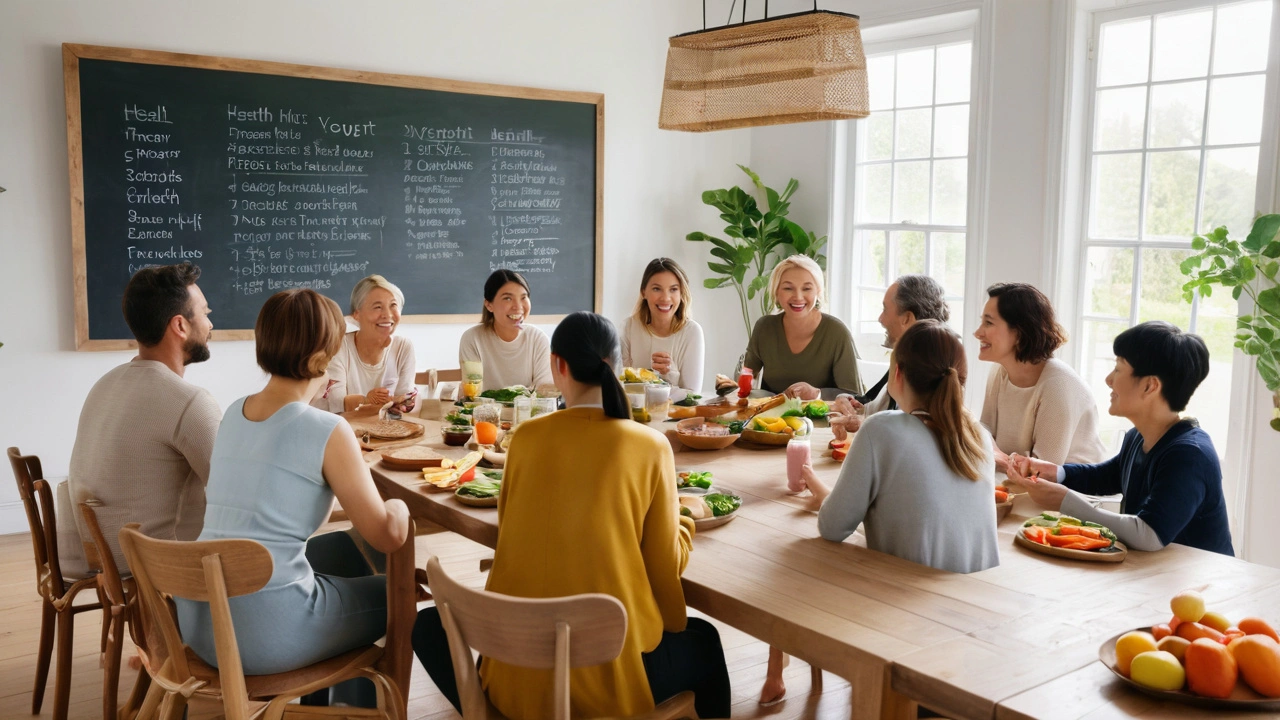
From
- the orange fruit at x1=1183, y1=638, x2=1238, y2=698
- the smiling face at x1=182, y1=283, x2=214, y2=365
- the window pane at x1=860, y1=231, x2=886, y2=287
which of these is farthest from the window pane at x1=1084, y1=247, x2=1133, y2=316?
the smiling face at x1=182, y1=283, x2=214, y2=365

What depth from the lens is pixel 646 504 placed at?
1.87 metres

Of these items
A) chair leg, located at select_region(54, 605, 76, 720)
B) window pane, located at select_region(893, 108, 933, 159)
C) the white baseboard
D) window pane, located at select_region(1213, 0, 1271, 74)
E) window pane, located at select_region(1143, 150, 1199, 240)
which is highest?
window pane, located at select_region(1213, 0, 1271, 74)

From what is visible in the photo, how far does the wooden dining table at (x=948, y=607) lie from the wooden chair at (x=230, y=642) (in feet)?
0.93

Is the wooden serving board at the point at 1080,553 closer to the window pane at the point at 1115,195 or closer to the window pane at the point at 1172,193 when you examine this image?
the window pane at the point at 1172,193

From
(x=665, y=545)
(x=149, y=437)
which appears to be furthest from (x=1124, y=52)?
(x=149, y=437)

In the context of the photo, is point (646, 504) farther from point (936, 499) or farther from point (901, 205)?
point (901, 205)

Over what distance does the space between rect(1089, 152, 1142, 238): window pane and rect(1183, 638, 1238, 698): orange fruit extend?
3.34 m

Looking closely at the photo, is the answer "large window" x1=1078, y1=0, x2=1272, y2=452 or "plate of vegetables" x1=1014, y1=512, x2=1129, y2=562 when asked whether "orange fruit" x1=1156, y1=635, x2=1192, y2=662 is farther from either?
"large window" x1=1078, y1=0, x2=1272, y2=452

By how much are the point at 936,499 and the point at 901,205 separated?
3720 mm

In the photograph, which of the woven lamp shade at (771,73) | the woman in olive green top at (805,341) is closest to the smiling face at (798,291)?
the woman in olive green top at (805,341)

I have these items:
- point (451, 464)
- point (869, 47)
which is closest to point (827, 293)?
point (869, 47)

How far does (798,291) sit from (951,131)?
1.65m

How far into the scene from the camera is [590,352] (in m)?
1.93

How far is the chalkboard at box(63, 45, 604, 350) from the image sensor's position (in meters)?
4.44
